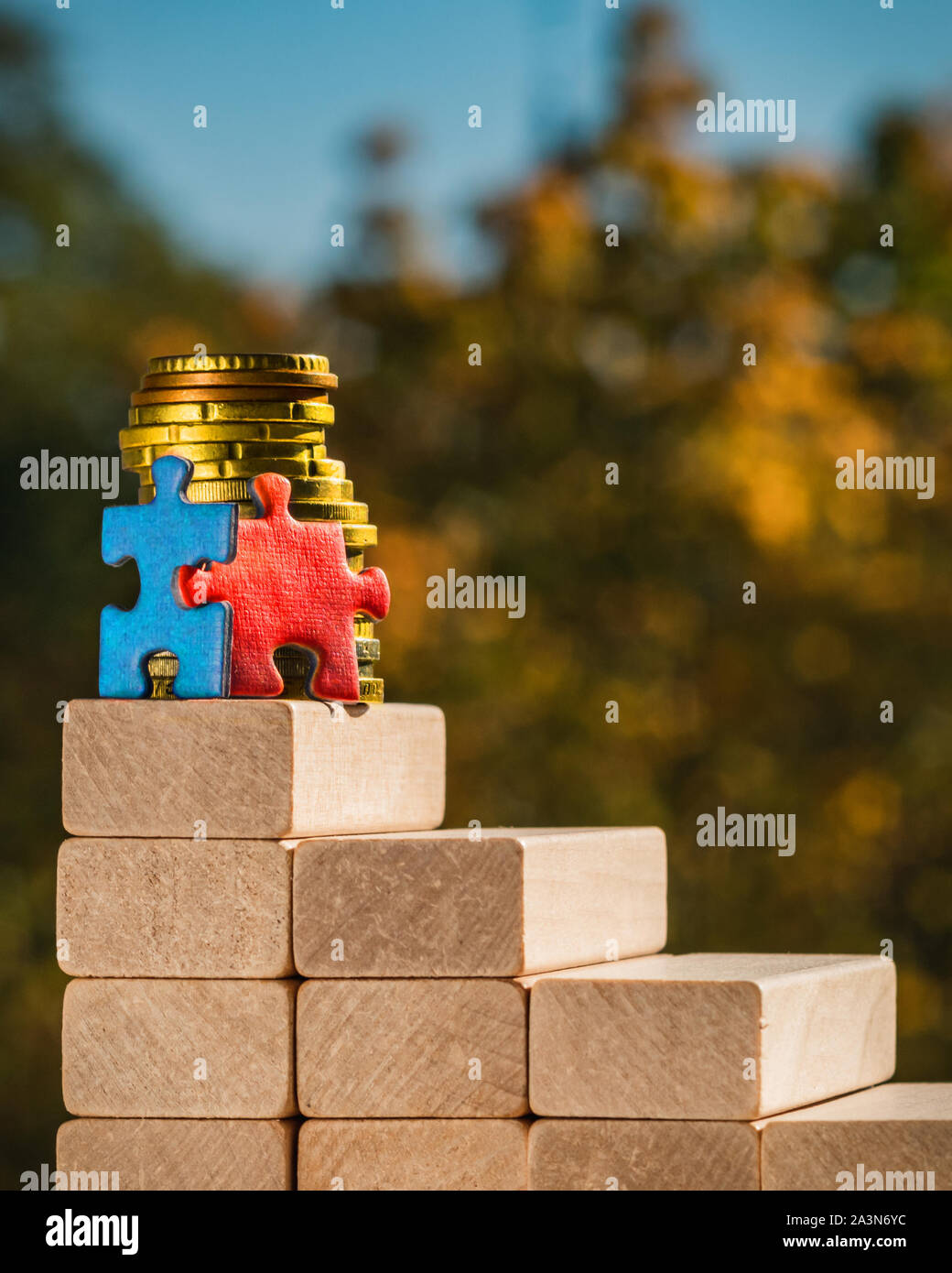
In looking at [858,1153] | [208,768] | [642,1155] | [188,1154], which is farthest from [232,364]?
[858,1153]

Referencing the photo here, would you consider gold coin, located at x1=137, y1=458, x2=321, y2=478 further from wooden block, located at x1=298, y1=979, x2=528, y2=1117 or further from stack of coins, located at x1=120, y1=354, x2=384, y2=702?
wooden block, located at x1=298, y1=979, x2=528, y2=1117

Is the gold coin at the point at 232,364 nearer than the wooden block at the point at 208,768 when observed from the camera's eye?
No

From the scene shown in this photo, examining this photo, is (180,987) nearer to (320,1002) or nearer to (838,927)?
(320,1002)

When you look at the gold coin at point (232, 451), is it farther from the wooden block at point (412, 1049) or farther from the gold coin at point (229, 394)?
the wooden block at point (412, 1049)

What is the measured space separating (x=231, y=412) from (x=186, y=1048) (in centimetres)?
99

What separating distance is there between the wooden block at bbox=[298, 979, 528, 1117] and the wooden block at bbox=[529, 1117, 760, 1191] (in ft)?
0.27

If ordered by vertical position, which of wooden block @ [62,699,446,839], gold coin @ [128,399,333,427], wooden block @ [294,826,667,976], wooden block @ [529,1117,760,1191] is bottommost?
wooden block @ [529,1117,760,1191]

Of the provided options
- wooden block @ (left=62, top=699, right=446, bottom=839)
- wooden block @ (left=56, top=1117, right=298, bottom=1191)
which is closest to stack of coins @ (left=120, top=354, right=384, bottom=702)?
wooden block @ (left=62, top=699, right=446, bottom=839)

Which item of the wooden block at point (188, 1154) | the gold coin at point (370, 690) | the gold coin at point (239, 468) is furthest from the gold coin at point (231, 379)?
the wooden block at point (188, 1154)

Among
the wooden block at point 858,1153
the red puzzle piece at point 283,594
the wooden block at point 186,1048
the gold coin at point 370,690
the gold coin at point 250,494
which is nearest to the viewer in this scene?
the wooden block at point 858,1153

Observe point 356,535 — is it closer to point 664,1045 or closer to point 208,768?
point 208,768

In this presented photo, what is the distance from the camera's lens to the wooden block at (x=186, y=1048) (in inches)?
114

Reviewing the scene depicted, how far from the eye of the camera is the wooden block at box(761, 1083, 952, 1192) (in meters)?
2.77

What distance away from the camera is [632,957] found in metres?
3.40
